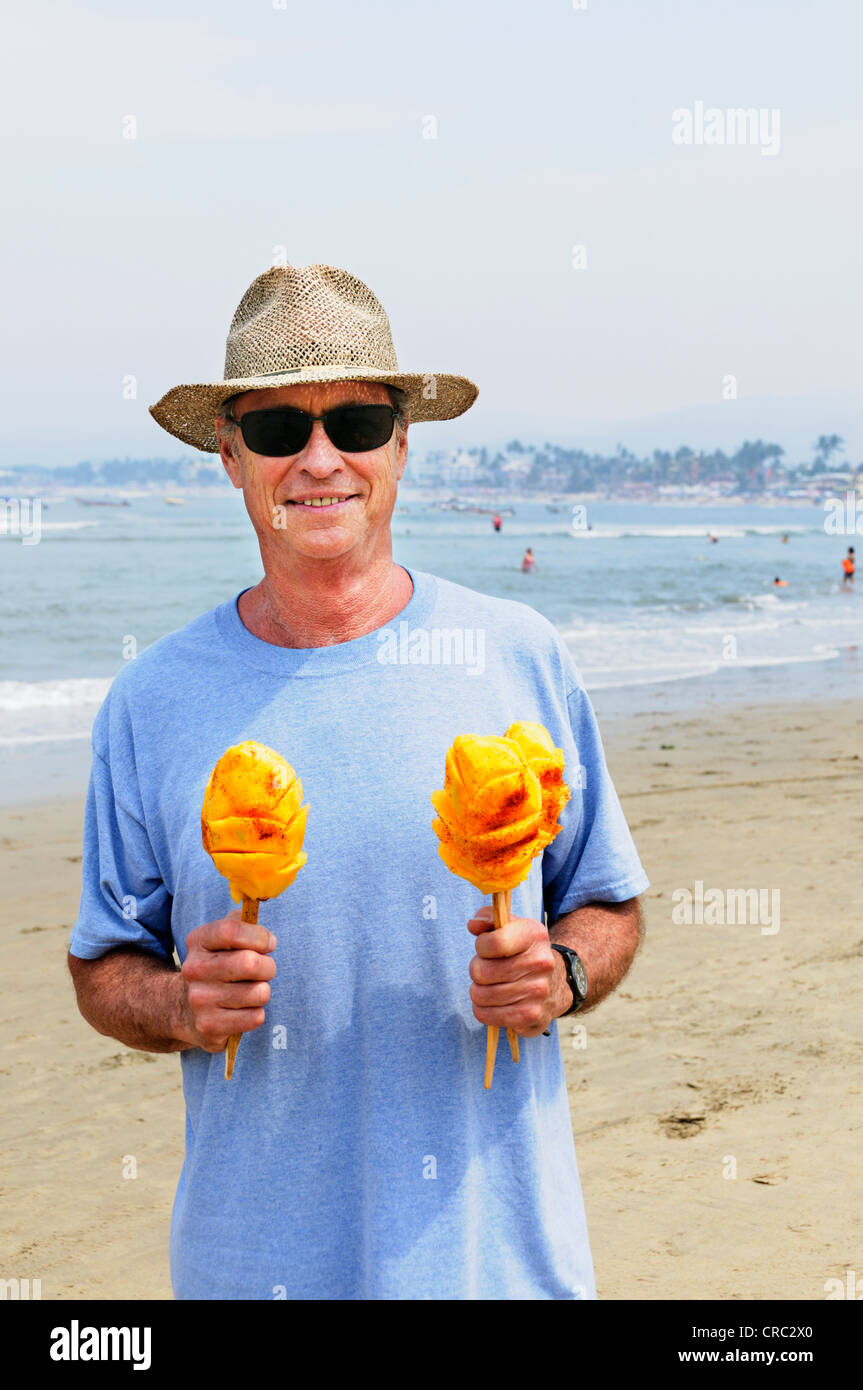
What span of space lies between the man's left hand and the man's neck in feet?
2.23

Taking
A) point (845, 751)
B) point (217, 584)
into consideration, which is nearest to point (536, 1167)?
point (845, 751)

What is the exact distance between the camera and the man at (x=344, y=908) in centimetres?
225

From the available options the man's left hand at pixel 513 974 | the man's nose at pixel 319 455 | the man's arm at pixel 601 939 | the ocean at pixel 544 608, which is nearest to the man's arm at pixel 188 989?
the man's left hand at pixel 513 974

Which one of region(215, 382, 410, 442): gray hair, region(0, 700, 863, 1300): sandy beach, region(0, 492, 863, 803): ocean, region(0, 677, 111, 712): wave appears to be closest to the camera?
region(215, 382, 410, 442): gray hair

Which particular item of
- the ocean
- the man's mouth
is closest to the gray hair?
the man's mouth

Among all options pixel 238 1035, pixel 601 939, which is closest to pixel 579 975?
pixel 601 939

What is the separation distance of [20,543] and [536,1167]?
59.4 m

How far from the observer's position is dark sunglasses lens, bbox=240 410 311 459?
254 centimetres

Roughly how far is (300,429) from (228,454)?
262 millimetres

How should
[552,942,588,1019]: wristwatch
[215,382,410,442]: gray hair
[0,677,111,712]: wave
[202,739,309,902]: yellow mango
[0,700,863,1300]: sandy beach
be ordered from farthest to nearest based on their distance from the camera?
[0,677,111,712]: wave
[0,700,863,1300]: sandy beach
[215,382,410,442]: gray hair
[552,942,588,1019]: wristwatch
[202,739,309,902]: yellow mango

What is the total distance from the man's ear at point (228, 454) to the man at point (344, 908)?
0.04 feet

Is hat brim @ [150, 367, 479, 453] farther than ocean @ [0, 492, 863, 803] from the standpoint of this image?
No

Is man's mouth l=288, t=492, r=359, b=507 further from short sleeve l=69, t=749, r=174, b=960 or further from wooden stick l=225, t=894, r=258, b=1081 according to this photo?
wooden stick l=225, t=894, r=258, b=1081
